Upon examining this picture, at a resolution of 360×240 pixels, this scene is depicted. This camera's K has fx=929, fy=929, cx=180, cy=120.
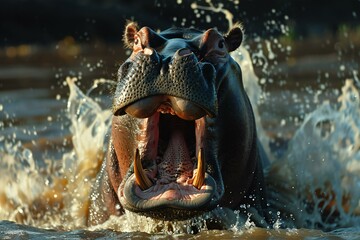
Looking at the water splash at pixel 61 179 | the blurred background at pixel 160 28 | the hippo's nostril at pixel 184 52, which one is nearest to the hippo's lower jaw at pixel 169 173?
the hippo's nostril at pixel 184 52

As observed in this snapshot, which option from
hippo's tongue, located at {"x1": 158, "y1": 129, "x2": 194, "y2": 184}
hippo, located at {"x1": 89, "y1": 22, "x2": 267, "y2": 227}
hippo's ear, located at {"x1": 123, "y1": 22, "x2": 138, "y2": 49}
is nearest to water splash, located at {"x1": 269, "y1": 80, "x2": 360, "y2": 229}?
hippo, located at {"x1": 89, "y1": 22, "x2": 267, "y2": 227}

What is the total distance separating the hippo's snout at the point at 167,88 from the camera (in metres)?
4.15

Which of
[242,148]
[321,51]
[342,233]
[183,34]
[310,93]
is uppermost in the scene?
[321,51]

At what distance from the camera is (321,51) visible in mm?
18484

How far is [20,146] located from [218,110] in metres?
3.78

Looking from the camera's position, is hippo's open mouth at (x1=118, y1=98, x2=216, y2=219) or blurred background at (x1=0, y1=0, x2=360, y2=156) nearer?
hippo's open mouth at (x1=118, y1=98, x2=216, y2=219)

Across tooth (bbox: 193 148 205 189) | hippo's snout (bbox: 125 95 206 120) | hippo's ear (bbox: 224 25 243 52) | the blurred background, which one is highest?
the blurred background

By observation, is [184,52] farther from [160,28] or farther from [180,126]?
[160,28]

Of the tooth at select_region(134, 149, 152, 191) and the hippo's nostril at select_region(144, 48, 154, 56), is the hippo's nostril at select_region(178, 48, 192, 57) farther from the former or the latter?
the tooth at select_region(134, 149, 152, 191)

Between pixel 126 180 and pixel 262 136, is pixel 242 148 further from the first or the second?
pixel 262 136

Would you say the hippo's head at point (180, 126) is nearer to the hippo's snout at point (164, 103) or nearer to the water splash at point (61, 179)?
the hippo's snout at point (164, 103)

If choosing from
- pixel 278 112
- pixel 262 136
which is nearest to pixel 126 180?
pixel 262 136

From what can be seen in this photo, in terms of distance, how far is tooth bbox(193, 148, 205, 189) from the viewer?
4238 mm

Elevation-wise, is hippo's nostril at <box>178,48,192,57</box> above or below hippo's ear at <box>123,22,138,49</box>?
below
